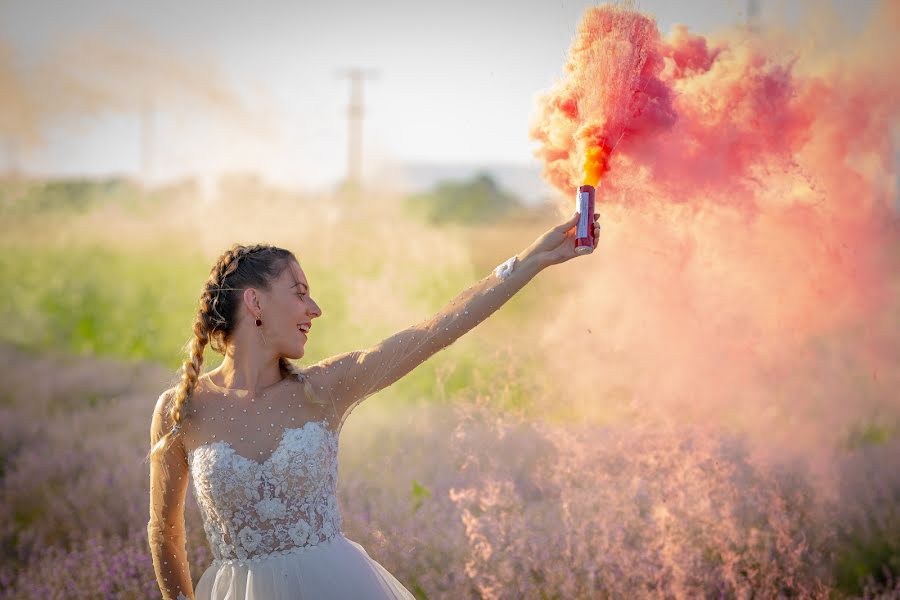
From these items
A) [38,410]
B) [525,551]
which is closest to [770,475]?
[525,551]

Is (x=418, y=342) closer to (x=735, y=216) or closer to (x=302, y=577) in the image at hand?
(x=302, y=577)

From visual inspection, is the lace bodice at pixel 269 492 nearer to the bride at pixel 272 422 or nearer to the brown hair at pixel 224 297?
the bride at pixel 272 422

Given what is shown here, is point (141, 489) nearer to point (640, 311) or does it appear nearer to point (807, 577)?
point (640, 311)

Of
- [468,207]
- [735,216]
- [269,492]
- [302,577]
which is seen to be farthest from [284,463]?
[468,207]

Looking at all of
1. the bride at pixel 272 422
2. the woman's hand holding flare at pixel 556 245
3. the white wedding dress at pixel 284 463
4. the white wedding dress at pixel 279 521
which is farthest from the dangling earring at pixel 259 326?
the woman's hand holding flare at pixel 556 245

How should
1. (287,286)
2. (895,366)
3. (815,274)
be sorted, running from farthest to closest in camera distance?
(895,366) → (815,274) → (287,286)

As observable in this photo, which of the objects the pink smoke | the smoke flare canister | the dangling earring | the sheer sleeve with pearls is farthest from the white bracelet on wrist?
the dangling earring

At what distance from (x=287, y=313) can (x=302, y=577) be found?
0.76 m

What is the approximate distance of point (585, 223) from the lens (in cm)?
265

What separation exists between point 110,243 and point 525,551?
7138 mm

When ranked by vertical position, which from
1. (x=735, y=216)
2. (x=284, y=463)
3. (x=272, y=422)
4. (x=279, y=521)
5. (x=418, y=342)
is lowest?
(x=279, y=521)

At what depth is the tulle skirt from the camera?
8.78ft

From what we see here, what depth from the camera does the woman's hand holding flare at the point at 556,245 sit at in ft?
8.91

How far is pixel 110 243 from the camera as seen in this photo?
10.0 metres
